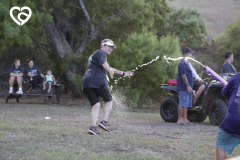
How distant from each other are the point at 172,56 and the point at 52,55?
706 cm

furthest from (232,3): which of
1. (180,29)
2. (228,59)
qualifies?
(228,59)

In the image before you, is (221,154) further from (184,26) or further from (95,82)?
(184,26)

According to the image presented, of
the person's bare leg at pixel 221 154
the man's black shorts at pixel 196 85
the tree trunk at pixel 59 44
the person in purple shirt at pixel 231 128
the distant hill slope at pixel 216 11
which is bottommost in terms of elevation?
the person's bare leg at pixel 221 154

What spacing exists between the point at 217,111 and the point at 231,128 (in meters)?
5.18

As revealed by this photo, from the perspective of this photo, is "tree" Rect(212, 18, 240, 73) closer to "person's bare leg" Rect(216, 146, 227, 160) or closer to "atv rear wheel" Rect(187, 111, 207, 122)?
"atv rear wheel" Rect(187, 111, 207, 122)

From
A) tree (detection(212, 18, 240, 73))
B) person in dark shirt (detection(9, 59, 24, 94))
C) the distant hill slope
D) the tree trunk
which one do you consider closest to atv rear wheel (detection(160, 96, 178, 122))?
the tree trunk

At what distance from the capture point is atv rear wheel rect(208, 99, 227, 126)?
326 inches

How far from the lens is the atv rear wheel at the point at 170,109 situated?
369 inches

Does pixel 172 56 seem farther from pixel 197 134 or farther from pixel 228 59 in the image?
pixel 197 134

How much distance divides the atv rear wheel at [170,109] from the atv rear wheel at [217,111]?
1026mm

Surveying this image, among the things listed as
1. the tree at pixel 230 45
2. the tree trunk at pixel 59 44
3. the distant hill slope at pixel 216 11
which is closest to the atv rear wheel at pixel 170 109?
the tree trunk at pixel 59 44

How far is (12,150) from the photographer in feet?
15.5

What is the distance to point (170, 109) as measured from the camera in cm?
962

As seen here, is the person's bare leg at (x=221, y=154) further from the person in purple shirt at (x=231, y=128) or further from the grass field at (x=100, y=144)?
the grass field at (x=100, y=144)
